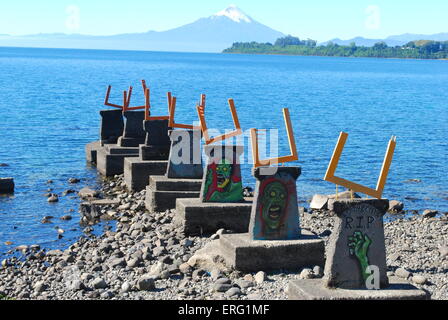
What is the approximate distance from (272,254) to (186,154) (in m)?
6.16

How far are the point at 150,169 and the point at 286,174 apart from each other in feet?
30.6

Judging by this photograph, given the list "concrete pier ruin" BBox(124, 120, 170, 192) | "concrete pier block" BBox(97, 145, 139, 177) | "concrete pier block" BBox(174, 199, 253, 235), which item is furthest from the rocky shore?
"concrete pier block" BBox(97, 145, 139, 177)

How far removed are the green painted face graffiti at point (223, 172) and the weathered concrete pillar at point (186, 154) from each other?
2.71m

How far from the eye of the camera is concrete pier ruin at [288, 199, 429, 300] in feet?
34.8

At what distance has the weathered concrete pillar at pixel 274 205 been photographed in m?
13.3

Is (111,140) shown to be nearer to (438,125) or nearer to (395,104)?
(438,125)

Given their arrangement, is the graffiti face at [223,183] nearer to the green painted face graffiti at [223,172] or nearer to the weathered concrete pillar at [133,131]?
the green painted face graffiti at [223,172]

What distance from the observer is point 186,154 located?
62.0 feet

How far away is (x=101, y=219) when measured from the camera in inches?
795

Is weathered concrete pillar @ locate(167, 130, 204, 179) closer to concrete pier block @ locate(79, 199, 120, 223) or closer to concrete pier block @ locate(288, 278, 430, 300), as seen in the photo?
concrete pier block @ locate(79, 199, 120, 223)

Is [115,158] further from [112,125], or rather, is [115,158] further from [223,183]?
[223,183]

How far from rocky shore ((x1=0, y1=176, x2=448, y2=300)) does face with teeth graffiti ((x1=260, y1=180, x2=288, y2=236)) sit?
84 cm

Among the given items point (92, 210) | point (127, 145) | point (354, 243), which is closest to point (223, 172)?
point (92, 210)
